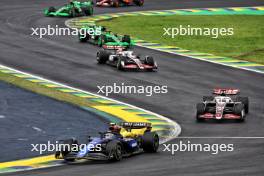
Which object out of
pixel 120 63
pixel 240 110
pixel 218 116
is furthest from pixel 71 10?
pixel 240 110

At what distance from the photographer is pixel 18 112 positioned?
126 feet

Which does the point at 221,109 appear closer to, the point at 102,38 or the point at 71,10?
the point at 102,38

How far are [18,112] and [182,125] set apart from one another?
658cm

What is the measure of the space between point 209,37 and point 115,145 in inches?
1282

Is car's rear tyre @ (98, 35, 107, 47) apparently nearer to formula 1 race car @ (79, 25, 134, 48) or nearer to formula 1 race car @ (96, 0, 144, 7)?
formula 1 race car @ (79, 25, 134, 48)

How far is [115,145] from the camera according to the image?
29.8m

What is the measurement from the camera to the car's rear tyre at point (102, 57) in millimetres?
50972

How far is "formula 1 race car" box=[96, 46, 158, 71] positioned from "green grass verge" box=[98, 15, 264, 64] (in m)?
7.02

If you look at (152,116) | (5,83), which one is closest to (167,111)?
(152,116)

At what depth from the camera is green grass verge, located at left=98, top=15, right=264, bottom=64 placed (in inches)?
2228

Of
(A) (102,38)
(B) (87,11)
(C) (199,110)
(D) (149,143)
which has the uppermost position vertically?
(D) (149,143)

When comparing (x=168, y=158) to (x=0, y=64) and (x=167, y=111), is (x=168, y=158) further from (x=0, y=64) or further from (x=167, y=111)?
(x=0, y=64)

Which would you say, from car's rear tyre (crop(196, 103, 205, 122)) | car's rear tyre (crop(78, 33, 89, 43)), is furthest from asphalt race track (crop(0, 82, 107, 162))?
car's rear tyre (crop(78, 33, 89, 43))

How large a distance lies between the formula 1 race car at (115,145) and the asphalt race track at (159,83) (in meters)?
0.33
